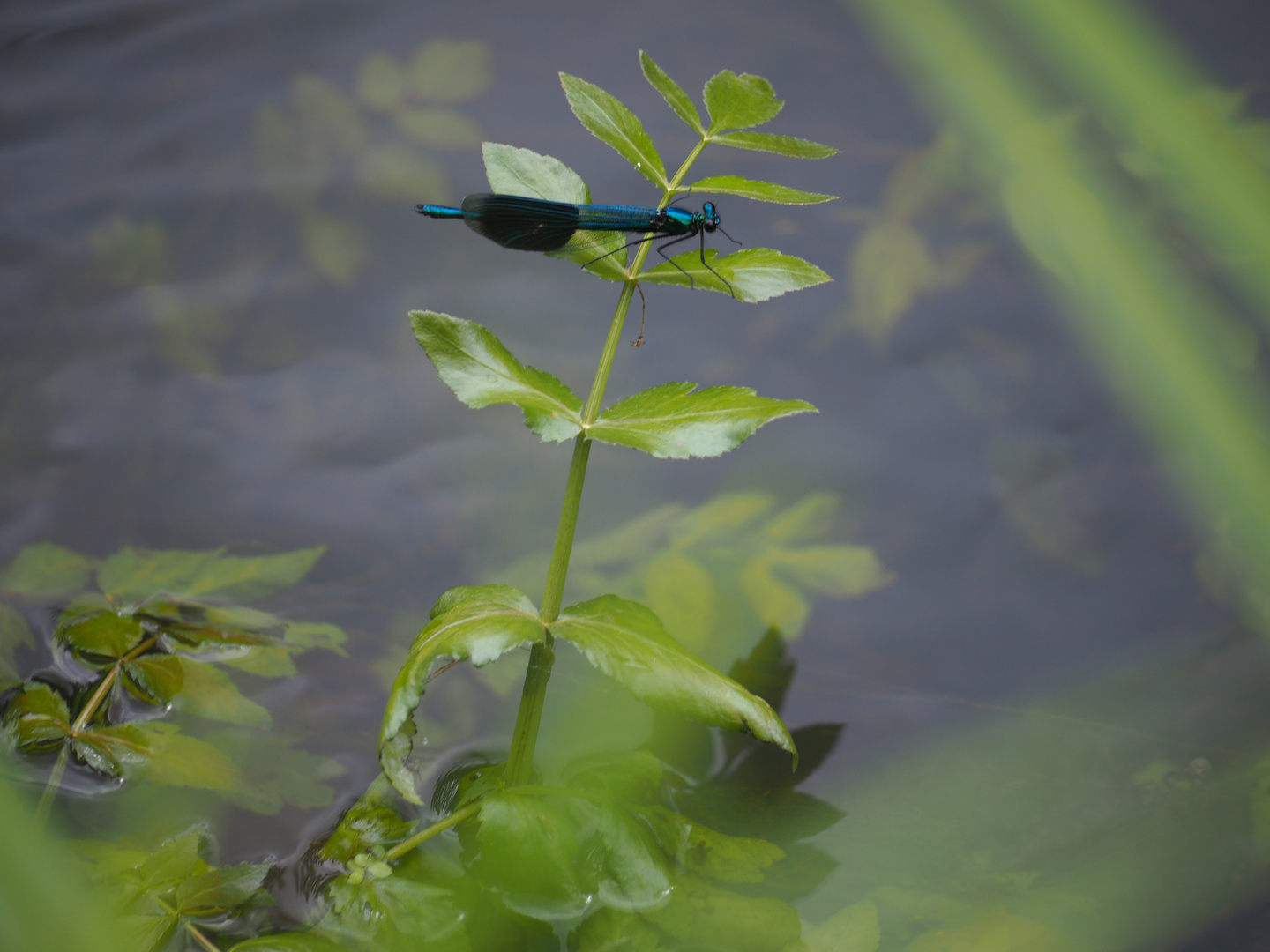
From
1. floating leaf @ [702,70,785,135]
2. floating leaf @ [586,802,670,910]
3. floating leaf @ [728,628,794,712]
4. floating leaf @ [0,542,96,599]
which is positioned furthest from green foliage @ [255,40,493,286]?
floating leaf @ [586,802,670,910]

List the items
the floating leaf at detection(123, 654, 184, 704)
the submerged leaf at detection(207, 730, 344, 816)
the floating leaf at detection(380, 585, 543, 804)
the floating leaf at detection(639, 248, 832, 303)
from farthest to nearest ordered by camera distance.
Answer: the floating leaf at detection(123, 654, 184, 704)
the submerged leaf at detection(207, 730, 344, 816)
the floating leaf at detection(639, 248, 832, 303)
the floating leaf at detection(380, 585, 543, 804)

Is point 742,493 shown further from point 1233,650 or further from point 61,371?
point 61,371

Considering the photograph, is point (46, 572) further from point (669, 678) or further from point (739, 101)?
point (739, 101)

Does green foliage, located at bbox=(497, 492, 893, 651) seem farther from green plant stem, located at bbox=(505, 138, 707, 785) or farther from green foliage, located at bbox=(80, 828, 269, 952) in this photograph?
green foliage, located at bbox=(80, 828, 269, 952)

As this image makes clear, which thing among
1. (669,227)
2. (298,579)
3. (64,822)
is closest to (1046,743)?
(669,227)

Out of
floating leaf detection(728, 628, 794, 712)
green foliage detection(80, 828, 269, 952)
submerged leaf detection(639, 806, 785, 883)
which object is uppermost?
floating leaf detection(728, 628, 794, 712)
